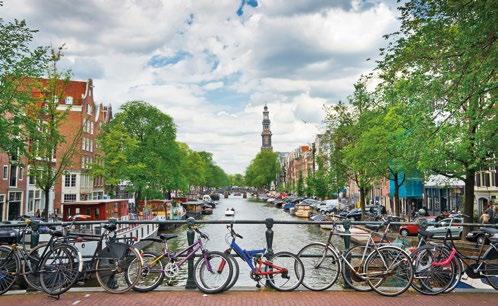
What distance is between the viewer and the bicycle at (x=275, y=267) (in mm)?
9359

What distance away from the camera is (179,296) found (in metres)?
8.95

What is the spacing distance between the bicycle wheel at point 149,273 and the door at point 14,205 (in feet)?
154

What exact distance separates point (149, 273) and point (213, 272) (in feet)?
3.93

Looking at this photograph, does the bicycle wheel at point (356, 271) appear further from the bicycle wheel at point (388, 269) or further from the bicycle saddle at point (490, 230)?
the bicycle saddle at point (490, 230)

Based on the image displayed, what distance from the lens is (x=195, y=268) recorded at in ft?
30.8

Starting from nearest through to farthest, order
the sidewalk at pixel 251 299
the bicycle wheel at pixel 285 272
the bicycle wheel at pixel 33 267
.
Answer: the sidewalk at pixel 251 299
the bicycle wheel at pixel 33 267
the bicycle wheel at pixel 285 272

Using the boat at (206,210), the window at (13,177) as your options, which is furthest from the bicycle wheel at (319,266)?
the boat at (206,210)

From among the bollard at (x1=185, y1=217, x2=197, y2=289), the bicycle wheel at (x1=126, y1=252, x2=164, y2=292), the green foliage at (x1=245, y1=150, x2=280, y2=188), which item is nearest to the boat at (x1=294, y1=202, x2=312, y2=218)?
the bollard at (x1=185, y1=217, x2=197, y2=289)

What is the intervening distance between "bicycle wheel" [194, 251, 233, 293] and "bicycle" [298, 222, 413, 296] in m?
1.42

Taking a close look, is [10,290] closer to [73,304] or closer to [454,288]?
[73,304]

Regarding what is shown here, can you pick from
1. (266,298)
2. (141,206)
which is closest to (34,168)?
(141,206)

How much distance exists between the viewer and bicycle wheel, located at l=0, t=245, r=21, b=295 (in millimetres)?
9219

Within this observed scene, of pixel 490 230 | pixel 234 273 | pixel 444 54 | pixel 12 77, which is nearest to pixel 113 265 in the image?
pixel 234 273

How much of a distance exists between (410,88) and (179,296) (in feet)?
31.4
